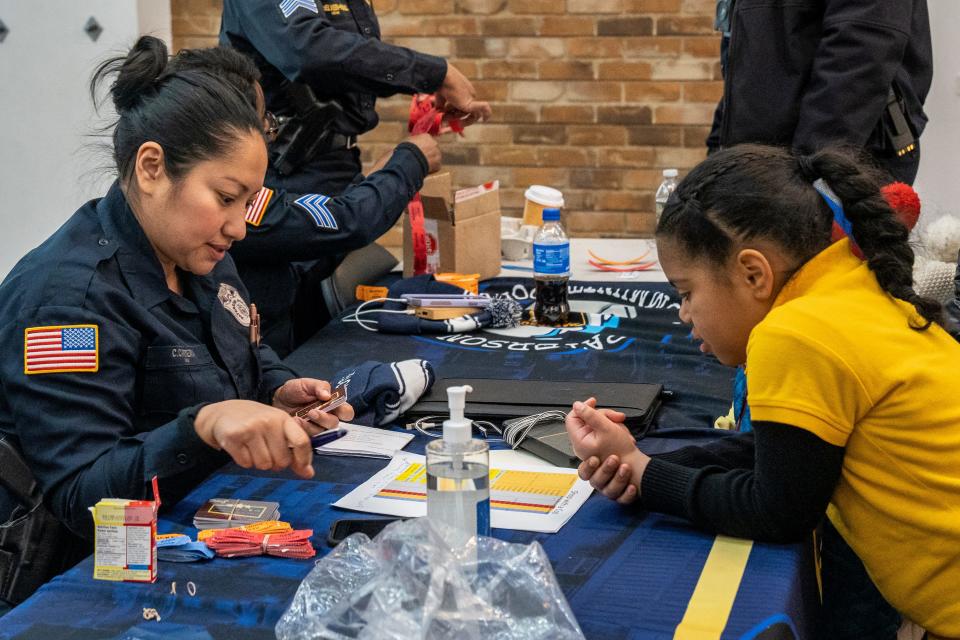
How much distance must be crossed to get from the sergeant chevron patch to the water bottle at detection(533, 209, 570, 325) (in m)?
0.47

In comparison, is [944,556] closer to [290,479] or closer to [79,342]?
[290,479]

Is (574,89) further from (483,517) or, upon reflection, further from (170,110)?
(483,517)

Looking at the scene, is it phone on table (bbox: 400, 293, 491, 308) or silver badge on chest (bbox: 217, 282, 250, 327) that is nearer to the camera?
silver badge on chest (bbox: 217, 282, 250, 327)

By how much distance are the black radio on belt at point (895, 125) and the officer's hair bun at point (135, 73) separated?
168 cm

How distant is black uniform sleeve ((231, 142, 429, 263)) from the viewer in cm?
243

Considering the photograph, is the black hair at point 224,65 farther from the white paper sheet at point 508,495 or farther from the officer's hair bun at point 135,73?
the white paper sheet at point 508,495

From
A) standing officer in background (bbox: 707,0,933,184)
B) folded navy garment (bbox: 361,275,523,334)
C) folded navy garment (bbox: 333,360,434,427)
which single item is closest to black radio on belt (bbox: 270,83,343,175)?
folded navy garment (bbox: 361,275,523,334)

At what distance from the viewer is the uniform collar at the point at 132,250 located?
4.76 ft

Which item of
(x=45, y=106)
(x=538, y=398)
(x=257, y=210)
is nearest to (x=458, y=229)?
(x=257, y=210)

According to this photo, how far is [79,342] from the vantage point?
1.33 m

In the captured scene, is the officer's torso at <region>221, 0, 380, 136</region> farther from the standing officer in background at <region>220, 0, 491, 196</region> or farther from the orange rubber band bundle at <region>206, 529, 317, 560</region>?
the orange rubber band bundle at <region>206, 529, 317, 560</region>

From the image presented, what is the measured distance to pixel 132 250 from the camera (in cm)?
147

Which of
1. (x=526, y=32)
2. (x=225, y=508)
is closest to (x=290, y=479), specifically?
(x=225, y=508)

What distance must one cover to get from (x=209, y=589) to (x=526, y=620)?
0.37m
